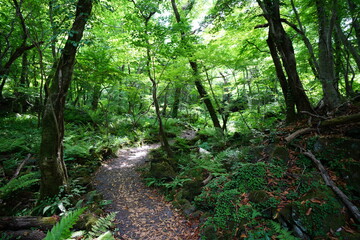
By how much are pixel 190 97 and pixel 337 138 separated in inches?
663

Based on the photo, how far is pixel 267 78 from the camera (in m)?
9.66

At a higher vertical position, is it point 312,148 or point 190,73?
point 190,73

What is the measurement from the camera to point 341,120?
13.8 ft

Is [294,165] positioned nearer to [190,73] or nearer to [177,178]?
[177,178]

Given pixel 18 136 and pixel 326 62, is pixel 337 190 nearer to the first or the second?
pixel 326 62

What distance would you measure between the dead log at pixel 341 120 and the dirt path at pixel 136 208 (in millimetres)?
3990

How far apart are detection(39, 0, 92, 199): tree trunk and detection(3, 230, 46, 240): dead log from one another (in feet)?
3.14

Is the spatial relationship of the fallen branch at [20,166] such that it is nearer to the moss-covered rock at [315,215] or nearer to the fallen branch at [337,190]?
the moss-covered rock at [315,215]

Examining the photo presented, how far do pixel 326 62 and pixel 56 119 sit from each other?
24.1 ft

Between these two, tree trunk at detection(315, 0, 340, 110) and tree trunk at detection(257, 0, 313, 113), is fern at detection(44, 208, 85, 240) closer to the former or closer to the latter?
tree trunk at detection(257, 0, 313, 113)

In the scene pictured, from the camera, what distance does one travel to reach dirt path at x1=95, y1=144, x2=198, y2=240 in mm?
3627

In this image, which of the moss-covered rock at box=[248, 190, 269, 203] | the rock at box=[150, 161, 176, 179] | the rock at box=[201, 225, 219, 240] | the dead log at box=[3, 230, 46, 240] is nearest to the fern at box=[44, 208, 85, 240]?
the dead log at box=[3, 230, 46, 240]

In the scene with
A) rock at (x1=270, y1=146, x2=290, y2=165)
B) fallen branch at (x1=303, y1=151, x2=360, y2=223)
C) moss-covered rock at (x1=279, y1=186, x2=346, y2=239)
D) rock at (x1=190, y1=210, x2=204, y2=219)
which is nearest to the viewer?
moss-covered rock at (x1=279, y1=186, x2=346, y2=239)

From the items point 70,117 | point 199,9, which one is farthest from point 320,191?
point 199,9
